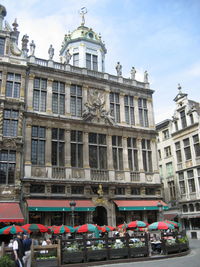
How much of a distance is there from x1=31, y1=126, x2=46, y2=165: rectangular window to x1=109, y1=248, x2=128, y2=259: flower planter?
12.4 meters

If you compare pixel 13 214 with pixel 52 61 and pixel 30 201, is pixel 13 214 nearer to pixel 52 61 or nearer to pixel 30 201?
pixel 30 201

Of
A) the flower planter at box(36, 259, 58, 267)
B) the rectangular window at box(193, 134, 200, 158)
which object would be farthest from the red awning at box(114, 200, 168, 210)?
the flower planter at box(36, 259, 58, 267)

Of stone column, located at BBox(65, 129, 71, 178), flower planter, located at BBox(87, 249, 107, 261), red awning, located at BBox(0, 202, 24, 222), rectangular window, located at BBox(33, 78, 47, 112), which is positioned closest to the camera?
flower planter, located at BBox(87, 249, 107, 261)

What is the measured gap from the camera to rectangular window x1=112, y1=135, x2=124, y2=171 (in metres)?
31.0

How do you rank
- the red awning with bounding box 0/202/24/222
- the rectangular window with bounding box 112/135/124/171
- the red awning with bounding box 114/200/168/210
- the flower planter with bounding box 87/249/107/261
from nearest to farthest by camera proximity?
the flower planter with bounding box 87/249/107/261
the red awning with bounding box 0/202/24/222
the red awning with bounding box 114/200/168/210
the rectangular window with bounding box 112/135/124/171

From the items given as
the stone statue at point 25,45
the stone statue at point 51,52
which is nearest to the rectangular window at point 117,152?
the stone statue at point 51,52

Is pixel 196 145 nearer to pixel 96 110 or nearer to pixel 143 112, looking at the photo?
pixel 143 112

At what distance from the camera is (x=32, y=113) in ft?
90.5

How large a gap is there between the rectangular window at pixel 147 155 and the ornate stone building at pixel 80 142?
0.08 m

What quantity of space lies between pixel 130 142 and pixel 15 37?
16.3 meters

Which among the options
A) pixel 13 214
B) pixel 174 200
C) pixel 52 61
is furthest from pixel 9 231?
pixel 174 200

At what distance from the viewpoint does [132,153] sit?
32.2 meters

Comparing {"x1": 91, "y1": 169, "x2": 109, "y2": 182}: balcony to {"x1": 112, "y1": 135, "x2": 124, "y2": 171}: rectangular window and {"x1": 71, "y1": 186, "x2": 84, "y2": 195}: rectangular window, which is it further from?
{"x1": 112, "y1": 135, "x2": 124, "y2": 171}: rectangular window

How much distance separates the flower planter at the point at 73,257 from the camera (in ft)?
51.5
